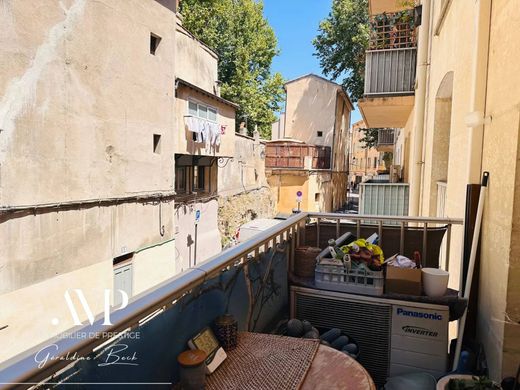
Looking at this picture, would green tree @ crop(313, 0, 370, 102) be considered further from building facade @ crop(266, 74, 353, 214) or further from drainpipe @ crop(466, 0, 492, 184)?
drainpipe @ crop(466, 0, 492, 184)

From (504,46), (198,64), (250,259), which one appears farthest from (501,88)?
(198,64)

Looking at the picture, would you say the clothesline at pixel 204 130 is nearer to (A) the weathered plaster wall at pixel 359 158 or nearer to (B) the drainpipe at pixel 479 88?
(B) the drainpipe at pixel 479 88

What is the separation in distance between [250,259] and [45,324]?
5.95 metres

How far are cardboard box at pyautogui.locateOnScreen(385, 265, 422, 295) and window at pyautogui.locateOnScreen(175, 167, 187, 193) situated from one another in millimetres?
9410

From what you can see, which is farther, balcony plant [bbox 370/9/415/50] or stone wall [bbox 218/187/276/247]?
stone wall [bbox 218/187/276/247]

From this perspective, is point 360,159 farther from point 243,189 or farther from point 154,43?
point 154,43

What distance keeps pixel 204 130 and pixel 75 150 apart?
13.4ft

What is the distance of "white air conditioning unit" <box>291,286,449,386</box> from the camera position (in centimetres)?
251

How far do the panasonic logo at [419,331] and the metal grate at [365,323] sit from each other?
12cm

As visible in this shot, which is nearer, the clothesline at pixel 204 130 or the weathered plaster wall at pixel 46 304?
the weathered plaster wall at pixel 46 304

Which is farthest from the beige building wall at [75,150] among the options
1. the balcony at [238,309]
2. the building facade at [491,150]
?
the building facade at [491,150]

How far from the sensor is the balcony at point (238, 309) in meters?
1.03

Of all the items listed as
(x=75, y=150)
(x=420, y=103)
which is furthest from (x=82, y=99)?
(x=420, y=103)

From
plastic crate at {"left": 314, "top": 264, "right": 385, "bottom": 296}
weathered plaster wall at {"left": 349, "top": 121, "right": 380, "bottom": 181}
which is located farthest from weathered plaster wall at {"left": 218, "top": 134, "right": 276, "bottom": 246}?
weathered plaster wall at {"left": 349, "top": 121, "right": 380, "bottom": 181}
